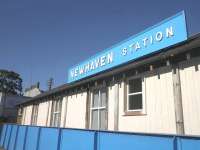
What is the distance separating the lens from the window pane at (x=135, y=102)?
9600 millimetres

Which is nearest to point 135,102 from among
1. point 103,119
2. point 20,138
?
point 103,119

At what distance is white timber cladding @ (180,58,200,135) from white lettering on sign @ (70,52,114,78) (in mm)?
4659

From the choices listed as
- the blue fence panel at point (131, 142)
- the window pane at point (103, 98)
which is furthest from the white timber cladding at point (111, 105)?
the blue fence panel at point (131, 142)

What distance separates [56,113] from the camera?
53.3 ft

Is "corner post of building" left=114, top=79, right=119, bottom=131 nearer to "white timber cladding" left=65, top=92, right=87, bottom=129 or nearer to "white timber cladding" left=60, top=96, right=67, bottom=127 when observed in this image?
"white timber cladding" left=65, top=92, right=87, bottom=129

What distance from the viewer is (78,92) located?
538 inches

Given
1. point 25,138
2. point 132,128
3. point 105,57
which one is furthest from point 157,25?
point 25,138

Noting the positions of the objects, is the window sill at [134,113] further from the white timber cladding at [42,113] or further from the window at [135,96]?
the white timber cladding at [42,113]

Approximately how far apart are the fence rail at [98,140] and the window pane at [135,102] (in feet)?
10.0

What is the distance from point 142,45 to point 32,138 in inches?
273

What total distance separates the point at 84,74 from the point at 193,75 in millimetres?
7511

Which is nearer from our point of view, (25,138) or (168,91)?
(168,91)

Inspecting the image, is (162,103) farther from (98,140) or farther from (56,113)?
(56,113)

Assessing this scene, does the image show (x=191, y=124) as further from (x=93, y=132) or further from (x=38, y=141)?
(x=38, y=141)
